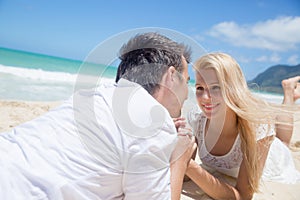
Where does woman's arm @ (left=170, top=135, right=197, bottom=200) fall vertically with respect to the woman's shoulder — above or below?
above

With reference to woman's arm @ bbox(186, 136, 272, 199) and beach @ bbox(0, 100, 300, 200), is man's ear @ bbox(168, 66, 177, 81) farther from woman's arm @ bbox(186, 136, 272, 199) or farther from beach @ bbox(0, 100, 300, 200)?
beach @ bbox(0, 100, 300, 200)

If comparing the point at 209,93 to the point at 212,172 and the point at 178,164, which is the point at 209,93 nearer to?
the point at 212,172

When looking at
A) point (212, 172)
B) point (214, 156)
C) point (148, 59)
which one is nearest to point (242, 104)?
point (214, 156)

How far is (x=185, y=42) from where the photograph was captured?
151 centimetres

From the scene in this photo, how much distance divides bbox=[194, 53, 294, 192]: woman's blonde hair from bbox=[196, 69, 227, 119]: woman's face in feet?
0.16

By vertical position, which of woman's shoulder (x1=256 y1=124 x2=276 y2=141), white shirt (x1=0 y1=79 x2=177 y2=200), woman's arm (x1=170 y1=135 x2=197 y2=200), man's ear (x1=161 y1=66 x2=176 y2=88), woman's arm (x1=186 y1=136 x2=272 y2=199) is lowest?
woman's arm (x1=186 y1=136 x2=272 y2=199)

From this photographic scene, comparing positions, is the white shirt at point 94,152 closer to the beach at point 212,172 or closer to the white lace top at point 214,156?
the beach at point 212,172

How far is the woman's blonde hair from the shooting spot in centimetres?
225

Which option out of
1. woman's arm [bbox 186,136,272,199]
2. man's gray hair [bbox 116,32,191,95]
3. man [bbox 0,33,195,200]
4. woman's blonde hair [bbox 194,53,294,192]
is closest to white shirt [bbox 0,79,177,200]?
man [bbox 0,33,195,200]

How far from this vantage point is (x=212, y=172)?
283 cm

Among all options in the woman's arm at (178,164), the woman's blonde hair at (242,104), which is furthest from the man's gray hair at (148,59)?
the woman's blonde hair at (242,104)

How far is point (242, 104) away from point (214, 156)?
2.01 ft

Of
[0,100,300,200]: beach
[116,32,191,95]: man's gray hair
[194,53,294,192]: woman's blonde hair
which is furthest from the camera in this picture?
[0,100,300,200]: beach

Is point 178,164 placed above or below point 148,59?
below
